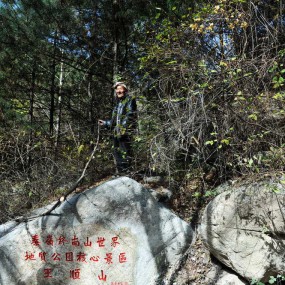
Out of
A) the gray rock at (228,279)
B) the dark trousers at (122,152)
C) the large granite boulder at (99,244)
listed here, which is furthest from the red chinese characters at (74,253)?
the dark trousers at (122,152)

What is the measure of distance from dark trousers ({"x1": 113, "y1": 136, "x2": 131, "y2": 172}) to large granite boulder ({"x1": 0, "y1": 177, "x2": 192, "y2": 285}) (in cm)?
82

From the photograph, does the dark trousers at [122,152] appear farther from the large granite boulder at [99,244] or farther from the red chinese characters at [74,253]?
the red chinese characters at [74,253]

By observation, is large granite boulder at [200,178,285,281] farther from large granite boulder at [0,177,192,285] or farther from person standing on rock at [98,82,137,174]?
person standing on rock at [98,82,137,174]

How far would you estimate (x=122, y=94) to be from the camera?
4484mm

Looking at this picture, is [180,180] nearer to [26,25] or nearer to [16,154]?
[16,154]

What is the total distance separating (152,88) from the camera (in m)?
4.80

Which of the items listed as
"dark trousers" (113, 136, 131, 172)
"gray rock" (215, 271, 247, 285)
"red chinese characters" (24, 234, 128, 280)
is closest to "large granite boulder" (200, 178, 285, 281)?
"gray rock" (215, 271, 247, 285)

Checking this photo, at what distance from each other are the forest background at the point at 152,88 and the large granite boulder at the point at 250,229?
31 cm

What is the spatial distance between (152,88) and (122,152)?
3.75 feet

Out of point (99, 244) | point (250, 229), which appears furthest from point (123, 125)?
point (250, 229)

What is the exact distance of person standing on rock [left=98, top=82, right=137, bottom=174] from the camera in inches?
170

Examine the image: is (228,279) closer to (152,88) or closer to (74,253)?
(74,253)

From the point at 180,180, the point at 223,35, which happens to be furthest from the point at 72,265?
the point at 223,35

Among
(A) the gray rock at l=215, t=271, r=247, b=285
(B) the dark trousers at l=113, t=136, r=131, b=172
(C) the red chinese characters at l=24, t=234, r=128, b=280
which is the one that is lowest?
(A) the gray rock at l=215, t=271, r=247, b=285
